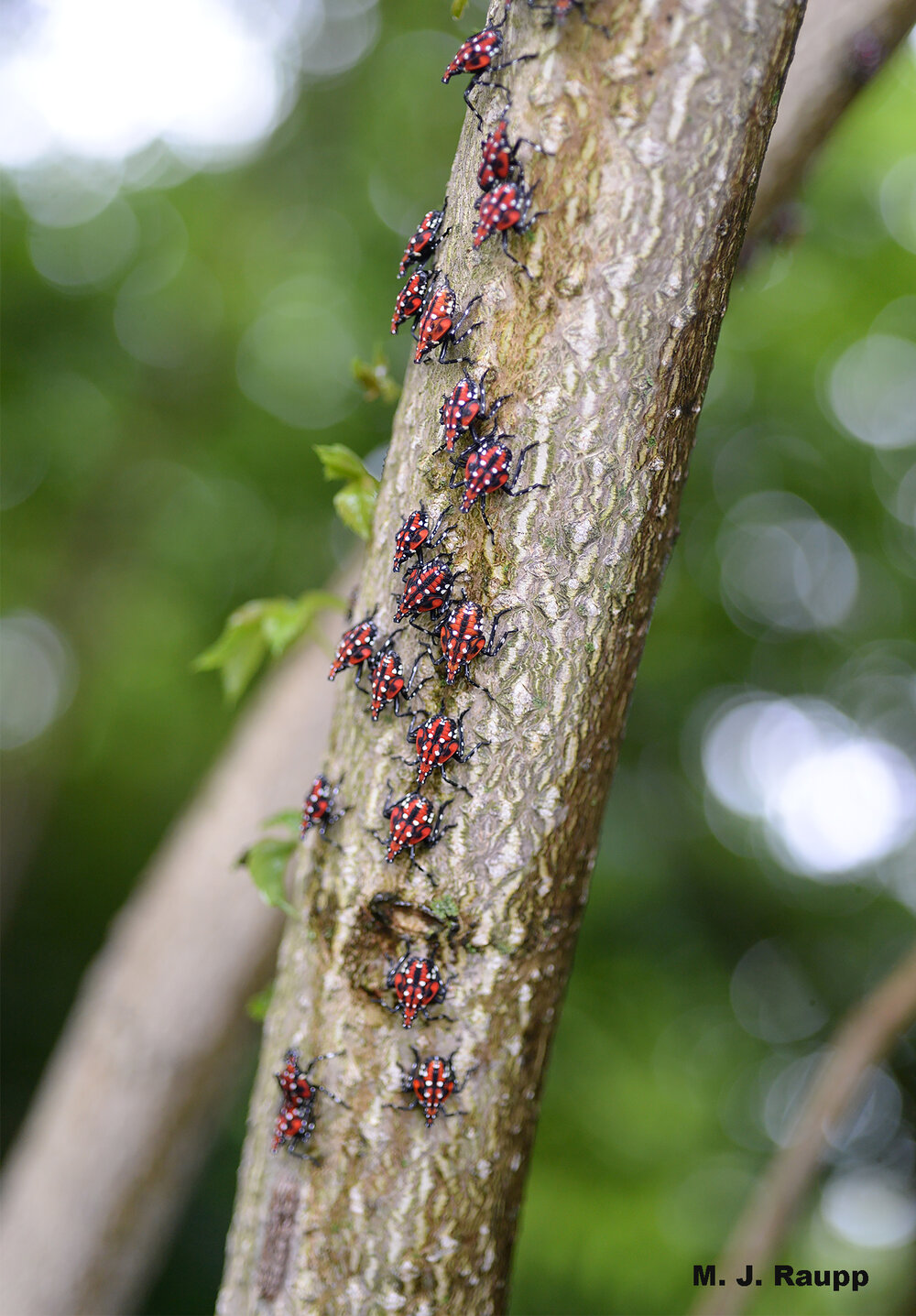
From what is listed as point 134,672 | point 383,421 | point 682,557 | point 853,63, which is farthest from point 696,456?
point 134,672

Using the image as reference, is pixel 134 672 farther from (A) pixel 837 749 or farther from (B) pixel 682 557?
(A) pixel 837 749

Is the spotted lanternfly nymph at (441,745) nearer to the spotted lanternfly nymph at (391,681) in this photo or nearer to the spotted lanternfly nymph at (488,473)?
the spotted lanternfly nymph at (391,681)

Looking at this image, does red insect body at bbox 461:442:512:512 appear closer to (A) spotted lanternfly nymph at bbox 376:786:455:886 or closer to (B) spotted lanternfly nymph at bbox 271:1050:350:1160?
(A) spotted lanternfly nymph at bbox 376:786:455:886

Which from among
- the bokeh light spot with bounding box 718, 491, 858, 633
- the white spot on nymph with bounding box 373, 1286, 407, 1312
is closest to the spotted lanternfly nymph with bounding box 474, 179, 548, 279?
the white spot on nymph with bounding box 373, 1286, 407, 1312

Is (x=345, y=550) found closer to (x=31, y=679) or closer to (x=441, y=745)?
(x=31, y=679)

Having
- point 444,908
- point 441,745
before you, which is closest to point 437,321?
point 441,745
